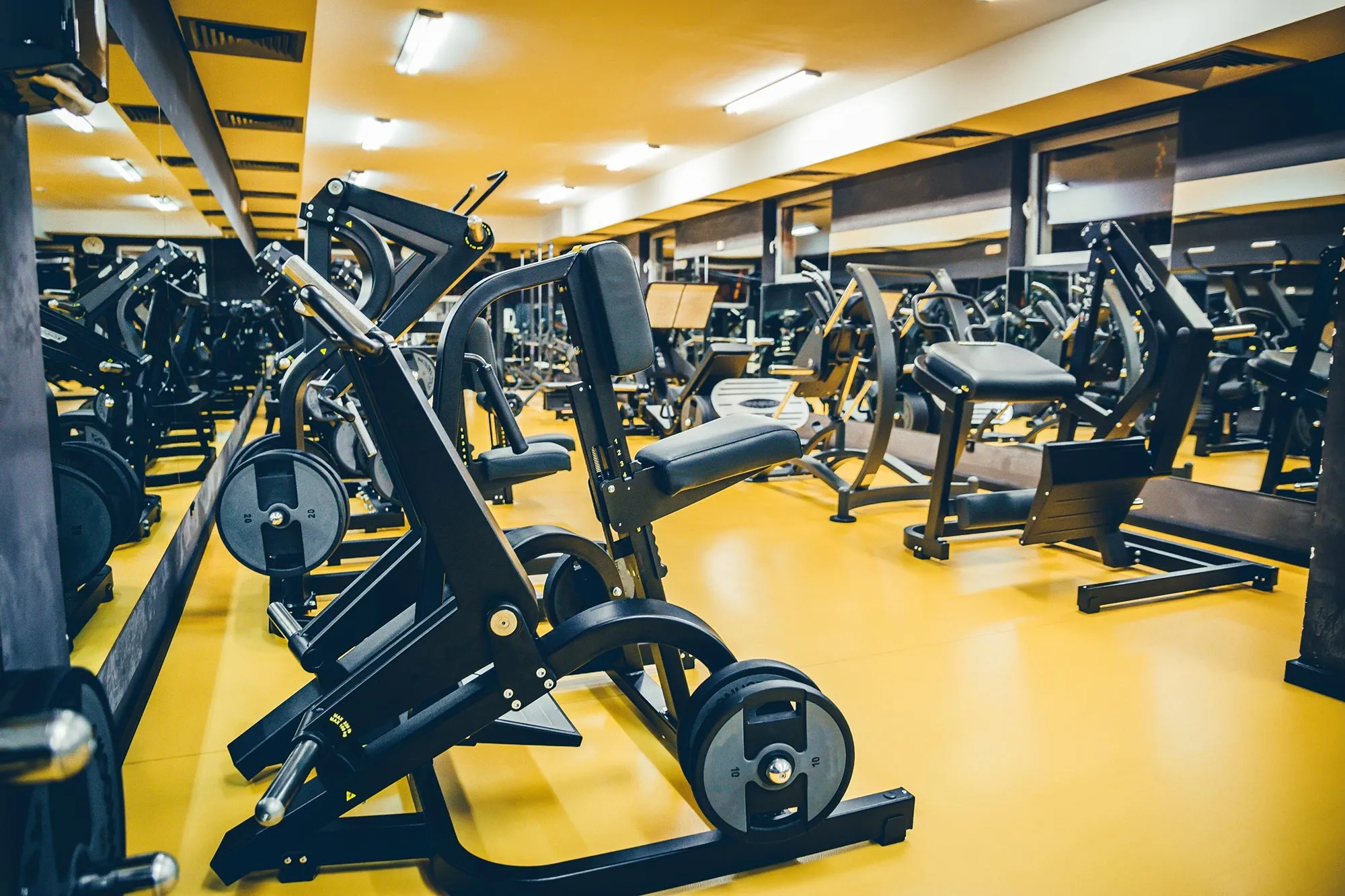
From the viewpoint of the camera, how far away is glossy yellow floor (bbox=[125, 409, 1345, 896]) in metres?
1.67

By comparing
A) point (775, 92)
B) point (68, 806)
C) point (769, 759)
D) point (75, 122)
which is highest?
point (775, 92)

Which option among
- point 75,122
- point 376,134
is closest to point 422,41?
point 376,134

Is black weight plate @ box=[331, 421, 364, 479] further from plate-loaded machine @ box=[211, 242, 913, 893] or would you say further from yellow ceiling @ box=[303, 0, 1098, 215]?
plate-loaded machine @ box=[211, 242, 913, 893]

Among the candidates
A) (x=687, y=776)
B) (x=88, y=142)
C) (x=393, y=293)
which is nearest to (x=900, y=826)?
(x=687, y=776)

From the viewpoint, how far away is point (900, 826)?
175 centimetres

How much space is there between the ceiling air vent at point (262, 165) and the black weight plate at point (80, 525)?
8.33 metres

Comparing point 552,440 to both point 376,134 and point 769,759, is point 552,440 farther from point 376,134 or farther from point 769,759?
point 376,134

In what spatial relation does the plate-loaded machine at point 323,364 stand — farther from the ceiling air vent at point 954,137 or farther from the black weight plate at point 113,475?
the ceiling air vent at point 954,137

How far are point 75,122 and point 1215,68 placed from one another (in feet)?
17.5

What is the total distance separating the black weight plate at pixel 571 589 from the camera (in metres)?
2.31

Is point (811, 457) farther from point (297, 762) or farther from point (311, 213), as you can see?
point (297, 762)

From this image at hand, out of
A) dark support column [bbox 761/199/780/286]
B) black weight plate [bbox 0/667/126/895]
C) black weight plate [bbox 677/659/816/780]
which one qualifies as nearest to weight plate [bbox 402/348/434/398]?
black weight plate [bbox 677/659/816/780]

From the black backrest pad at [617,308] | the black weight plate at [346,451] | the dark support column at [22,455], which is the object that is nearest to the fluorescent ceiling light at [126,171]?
the black weight plate at [346,451]

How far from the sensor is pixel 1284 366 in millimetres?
4355
